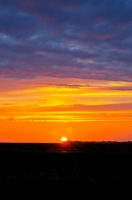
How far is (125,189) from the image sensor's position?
95.0ft

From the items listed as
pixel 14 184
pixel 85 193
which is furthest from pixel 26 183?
pixel 85 193

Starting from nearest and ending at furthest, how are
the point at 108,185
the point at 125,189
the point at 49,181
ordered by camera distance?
the point at 125,189 → the point at 108,185 → the point at 49,181

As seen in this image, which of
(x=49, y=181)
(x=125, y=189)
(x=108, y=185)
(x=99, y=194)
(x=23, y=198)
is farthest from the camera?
(x=49, y=181)

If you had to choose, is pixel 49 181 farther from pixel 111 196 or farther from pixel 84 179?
pixel 111 196

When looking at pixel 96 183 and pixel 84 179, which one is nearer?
pixel 96 183

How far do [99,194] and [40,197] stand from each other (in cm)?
384

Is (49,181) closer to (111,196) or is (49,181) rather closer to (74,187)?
(74,187)

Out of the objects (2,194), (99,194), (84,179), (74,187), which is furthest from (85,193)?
(84,179)

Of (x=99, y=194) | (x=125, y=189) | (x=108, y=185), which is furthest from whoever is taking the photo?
(x=108, y=185)

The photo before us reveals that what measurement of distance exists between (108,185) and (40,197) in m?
7.34

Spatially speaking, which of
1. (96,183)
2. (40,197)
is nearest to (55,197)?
(40,197)

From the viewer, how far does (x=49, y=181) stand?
111 ft

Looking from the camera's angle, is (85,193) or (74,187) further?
(74,187)

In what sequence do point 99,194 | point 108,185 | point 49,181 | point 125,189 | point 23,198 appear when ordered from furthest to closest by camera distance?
point 49,181 < point 108,185 < point 125,189 < point 99,194 < point 23,198
